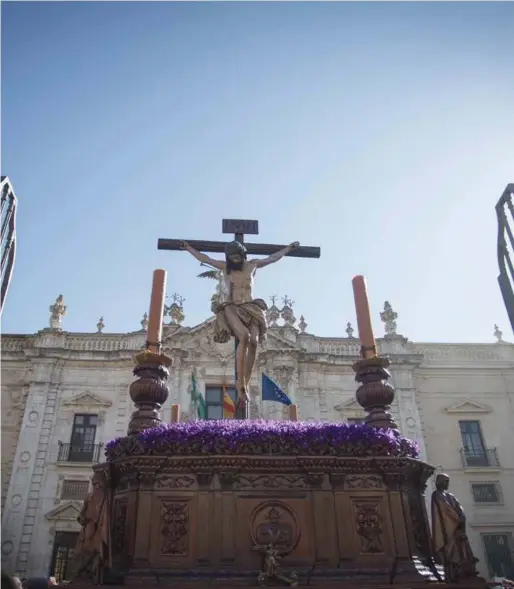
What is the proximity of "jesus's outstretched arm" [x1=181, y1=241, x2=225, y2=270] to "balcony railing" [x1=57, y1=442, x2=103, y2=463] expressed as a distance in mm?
15709

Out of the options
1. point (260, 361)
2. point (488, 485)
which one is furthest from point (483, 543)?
point (260, 361)

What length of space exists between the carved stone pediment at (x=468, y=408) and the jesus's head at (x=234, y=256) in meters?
18.6

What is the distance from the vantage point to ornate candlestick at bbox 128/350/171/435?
5641 millimetres

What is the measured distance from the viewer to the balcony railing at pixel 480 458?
70.6 ft

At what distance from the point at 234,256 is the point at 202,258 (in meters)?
0.57

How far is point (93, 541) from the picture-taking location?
171 inches

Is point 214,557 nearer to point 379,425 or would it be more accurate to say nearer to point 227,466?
point 227,466

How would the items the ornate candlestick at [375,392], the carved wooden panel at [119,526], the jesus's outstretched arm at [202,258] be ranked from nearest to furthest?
the carved wooden panel at [119,526] < the ornate candlestick at [375,392] < the jesus's outstretched arm at [202,258]

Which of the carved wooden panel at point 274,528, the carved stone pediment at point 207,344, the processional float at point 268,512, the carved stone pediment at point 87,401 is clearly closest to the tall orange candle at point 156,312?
the processional float at point 268,512

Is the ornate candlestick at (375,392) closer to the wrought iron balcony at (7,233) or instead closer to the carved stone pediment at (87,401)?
the wrought iron balcony at (7,233)

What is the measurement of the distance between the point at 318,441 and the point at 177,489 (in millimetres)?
1469

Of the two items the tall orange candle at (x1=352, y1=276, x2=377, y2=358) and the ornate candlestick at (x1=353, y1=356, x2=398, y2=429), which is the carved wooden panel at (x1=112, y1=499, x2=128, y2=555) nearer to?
the ornate candlestick at (x1=353, y1=356, x2=398, y2=429)

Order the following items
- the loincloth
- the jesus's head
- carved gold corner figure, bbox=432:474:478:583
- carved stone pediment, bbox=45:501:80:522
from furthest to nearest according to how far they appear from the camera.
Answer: carved stone pediment, bbox=45:501:80:522 < the jesus's head < the loincloth < carved gold corner figure, bbox=432:474:478:583

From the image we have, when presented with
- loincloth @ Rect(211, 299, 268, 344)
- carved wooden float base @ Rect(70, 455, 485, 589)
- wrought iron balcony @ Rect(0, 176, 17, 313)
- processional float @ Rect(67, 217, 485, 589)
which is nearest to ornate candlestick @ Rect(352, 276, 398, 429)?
processional float @ Rect(67, 217, 485, 589)
